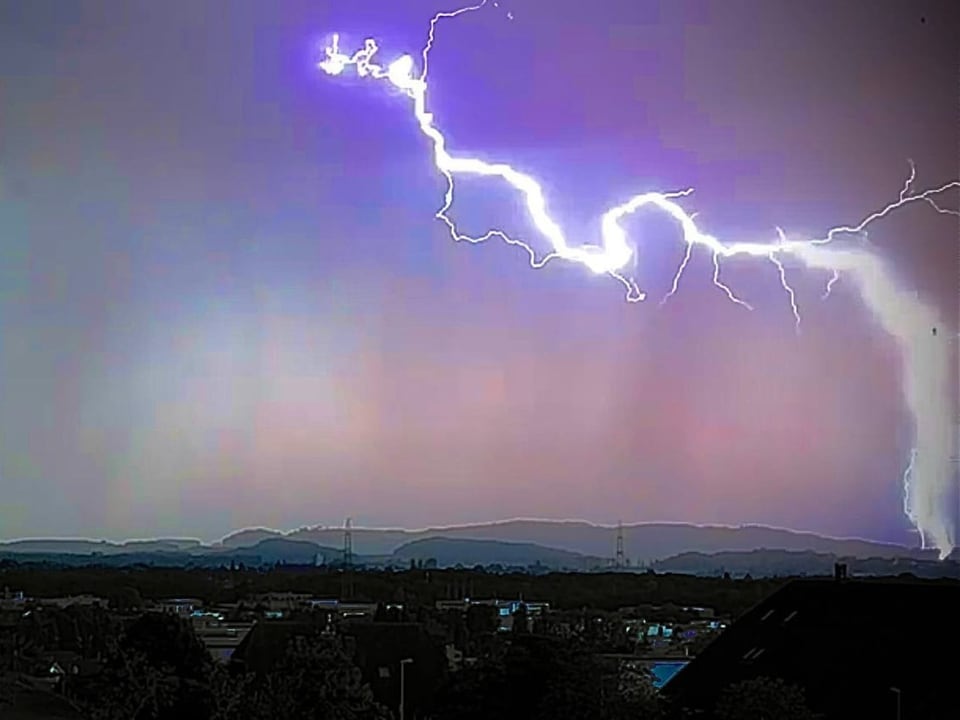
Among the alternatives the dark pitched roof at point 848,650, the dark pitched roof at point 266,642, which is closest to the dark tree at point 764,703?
the dark pitched roof at point 848,650

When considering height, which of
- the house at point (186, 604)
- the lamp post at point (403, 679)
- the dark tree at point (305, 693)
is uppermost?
the house at point (186, 604)

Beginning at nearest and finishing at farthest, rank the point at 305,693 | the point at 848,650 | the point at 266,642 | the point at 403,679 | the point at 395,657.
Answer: the point at 305,693, the point at 848,650, the point at 403,679, the point at 266,642, the point at 395,657

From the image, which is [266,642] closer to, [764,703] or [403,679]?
[403,679]

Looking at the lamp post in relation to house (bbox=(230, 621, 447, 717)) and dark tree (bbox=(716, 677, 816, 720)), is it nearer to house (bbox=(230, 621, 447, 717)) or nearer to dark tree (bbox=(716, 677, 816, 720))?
house (bbox=(230, 621, 447, 717))

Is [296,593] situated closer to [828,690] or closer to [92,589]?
[92,589]

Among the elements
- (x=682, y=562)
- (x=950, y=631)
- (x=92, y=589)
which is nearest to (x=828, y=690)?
(x=950, y=631)

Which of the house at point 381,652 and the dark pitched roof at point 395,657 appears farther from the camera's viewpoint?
the dark pitched roof at point 395,657

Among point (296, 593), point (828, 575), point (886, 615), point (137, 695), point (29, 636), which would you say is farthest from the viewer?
point (296, 593)

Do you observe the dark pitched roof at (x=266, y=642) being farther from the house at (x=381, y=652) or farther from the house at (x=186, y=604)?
the house at (x=186, y=604)

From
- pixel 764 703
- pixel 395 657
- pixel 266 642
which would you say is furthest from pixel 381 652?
pixel 764 703
